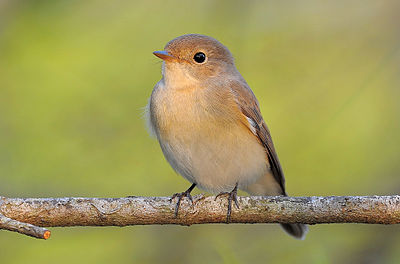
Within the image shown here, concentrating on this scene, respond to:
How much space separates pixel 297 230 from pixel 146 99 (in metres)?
2.21

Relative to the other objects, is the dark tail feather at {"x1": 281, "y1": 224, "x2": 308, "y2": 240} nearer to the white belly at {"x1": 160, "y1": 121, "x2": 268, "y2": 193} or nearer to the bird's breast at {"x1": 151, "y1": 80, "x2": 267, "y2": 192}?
the white belly at {"x1": 160, "y1": 121, "x2": 268, "y2": 193}

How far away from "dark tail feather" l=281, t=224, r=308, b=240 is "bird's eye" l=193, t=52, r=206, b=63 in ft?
6.48

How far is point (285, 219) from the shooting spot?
3.63m

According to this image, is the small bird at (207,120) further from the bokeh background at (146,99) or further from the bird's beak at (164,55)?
the bokeh background at (146,99)

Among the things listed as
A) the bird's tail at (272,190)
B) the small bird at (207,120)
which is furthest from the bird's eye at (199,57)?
the bird's tail at (272,190)

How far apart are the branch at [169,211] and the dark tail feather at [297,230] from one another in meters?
1.74

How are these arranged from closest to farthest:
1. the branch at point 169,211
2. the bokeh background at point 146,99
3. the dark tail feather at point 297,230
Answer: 1. the branch at point 169,211
2. the bokeh background at point 146,99
3. the dark tail feather at point 297,230

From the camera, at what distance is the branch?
3.44 m

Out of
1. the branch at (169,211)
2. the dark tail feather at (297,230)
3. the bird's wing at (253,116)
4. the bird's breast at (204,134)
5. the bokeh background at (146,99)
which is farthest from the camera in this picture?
the dark tail feather at (297,230)

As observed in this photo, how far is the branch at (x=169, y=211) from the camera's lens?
3.44 m

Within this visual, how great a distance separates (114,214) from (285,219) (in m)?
1.21

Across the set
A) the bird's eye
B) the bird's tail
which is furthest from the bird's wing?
the bird's eye

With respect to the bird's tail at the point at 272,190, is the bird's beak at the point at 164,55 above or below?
above

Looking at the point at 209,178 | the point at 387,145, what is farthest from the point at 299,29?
the point at 209,178
